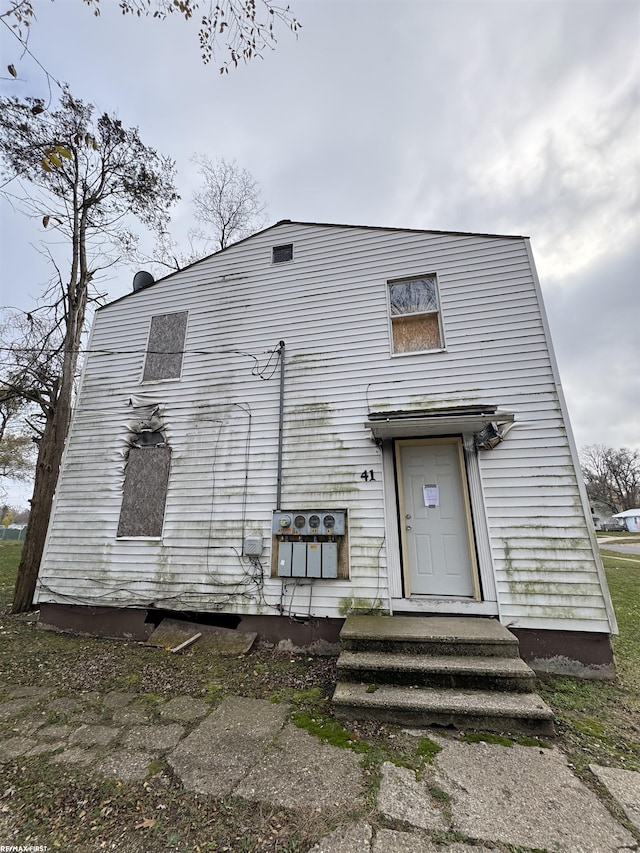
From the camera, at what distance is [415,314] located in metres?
5.18

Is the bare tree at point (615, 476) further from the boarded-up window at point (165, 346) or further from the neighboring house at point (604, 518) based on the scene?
the boarded-up window at point (165, 346)

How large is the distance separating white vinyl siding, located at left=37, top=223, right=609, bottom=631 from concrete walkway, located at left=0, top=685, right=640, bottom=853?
1722mm

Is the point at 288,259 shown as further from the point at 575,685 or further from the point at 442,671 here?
the point at 575,685

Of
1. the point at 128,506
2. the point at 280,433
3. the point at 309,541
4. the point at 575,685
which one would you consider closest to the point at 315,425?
the point at 280,433

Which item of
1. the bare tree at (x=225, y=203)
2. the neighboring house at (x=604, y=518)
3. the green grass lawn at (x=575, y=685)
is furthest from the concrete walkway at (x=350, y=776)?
the neighboring house at (x=604, y=518)

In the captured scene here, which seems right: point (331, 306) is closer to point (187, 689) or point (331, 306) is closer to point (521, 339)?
point (521, 339)

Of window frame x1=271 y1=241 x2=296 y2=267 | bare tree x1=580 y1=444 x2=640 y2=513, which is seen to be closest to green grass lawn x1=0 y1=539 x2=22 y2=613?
window frame x1=271 y1=241 x2=296 y2=267

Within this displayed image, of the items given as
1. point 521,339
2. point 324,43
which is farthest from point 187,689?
point 324,43

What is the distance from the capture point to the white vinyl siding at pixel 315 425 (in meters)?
4.07

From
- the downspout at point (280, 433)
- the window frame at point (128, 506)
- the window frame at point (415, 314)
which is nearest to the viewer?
the downspout at point (280, 433)

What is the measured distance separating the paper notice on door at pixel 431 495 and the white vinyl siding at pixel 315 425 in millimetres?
602

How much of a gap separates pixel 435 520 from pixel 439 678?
184cm

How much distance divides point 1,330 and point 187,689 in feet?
30.5

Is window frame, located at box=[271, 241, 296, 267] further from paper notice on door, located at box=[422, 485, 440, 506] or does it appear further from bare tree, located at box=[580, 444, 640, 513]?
bare tree, located at box=[580, 444, 640, 513]
